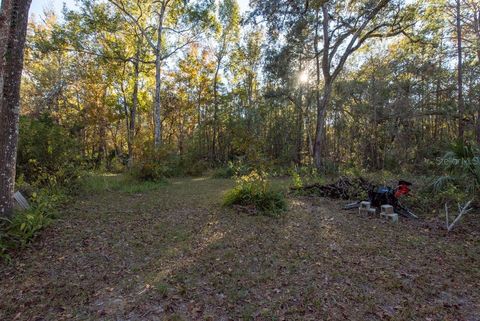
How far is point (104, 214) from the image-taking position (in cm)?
472

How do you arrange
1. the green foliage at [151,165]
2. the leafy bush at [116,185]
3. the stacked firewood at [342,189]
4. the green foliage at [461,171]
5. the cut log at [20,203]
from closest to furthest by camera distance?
1. the cut log at [20,203]
2. the green foliage at [461,171]
3. the stacked firewood at [342,189]
4. the leafy bush at [116,185]
5. the green foliage at [151,165]

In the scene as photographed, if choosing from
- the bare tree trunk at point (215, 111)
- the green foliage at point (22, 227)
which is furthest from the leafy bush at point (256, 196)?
the bare tree trunk at point (215, 111)

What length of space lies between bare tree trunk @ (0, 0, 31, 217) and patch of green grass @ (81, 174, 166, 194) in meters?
3.19

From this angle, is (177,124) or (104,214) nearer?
(104,214)

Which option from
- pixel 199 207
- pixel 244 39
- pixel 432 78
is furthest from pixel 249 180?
pixel 244 39

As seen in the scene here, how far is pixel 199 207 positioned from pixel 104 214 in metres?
1.88

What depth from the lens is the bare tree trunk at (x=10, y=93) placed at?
3.30m

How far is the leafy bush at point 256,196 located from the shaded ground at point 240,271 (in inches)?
19.7

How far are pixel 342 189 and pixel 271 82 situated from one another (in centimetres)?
1114

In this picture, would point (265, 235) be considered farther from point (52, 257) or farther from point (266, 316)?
point (52, 257)

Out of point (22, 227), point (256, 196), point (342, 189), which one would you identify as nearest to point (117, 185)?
point (22, 227)

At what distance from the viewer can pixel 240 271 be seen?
111 inches

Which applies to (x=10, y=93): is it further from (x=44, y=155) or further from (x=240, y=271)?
(x=240, y=271)

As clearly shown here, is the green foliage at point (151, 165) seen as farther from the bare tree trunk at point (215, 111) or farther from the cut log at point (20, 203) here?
the bare tree trunk at point (215, 111)
